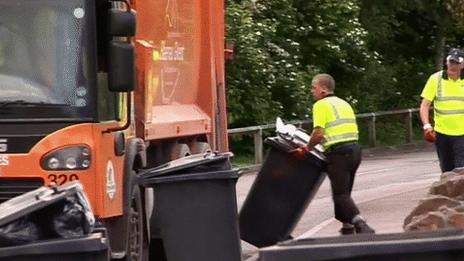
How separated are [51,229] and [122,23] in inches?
143

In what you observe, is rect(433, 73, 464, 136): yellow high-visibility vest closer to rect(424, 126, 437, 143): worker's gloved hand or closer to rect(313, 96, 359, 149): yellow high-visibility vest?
rect(424, 126, 437, 143): worker's gloved hand

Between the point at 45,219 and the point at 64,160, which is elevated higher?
the point at 45,219

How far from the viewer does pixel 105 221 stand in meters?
9.95

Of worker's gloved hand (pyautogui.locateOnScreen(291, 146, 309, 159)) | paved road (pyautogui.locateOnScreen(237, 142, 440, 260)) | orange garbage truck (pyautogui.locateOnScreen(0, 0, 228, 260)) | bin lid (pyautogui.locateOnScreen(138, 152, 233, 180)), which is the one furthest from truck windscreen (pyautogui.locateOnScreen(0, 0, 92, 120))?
paved road (pyautogui.locateOnScreen(237, 142, 440, 260))

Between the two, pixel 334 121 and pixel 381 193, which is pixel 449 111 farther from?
pixel 381 193

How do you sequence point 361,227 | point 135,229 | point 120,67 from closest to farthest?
point 120,67
point 135,229
point 361,227

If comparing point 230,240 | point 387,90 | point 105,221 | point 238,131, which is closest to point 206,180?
point 230,240

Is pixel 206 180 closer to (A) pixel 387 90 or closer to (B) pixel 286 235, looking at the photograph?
(B) pixel 286 235

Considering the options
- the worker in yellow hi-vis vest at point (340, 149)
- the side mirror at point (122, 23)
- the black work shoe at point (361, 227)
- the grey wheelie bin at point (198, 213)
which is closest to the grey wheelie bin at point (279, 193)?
the worker in yellow hi-vis vest at point (340, 149)

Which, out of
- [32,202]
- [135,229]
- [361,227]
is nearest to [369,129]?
[361,227]

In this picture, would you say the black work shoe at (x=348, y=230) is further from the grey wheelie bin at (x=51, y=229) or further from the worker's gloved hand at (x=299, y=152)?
the grey wheelie bin at (x=51, y=229)

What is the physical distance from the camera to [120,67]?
9.48m

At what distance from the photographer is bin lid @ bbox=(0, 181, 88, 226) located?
5961 mm

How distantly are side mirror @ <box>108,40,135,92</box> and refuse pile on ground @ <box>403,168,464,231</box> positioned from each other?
2217 millimetres
